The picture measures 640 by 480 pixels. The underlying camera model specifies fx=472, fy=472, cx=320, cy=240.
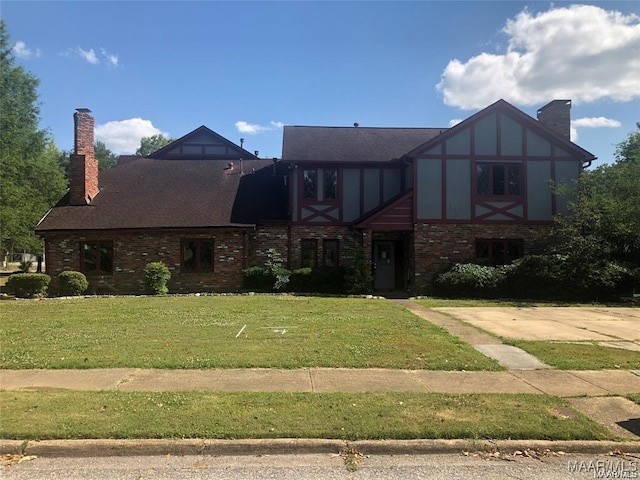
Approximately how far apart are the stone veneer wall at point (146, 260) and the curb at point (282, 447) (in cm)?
1597

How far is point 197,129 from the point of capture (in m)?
26.6

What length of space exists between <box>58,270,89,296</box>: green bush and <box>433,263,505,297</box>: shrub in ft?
47.5

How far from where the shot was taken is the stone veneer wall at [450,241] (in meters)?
19.9

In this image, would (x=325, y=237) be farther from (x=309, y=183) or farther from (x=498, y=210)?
(x=498, y=210)

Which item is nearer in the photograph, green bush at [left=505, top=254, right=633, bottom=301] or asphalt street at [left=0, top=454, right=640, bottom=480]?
asphalt street at [left=0, top=454, right=640, bottom=480]

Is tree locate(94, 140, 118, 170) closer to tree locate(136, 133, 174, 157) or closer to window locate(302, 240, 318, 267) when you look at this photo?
tree locate(136, 133, 174, 157)

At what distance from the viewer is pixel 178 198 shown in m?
22.3

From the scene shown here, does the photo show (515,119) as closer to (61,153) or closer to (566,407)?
(566,407)

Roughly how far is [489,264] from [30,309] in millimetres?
16912

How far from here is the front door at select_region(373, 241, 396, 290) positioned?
72.8ft

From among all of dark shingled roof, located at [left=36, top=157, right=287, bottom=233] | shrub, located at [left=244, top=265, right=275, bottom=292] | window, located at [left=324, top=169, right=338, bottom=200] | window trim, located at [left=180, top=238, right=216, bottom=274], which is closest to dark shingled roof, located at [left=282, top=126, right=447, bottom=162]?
window, located at [left=324, top=169, right=338, bottom=200]

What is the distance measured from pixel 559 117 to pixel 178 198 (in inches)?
722

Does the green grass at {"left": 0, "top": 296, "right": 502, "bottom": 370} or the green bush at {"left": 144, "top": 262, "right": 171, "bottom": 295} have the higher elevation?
the green bush at {"left": 144, "top": 262, "right": 171, "bottom": 295}

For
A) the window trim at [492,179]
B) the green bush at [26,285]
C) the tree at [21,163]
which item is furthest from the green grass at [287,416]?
the tree at [21,163]
